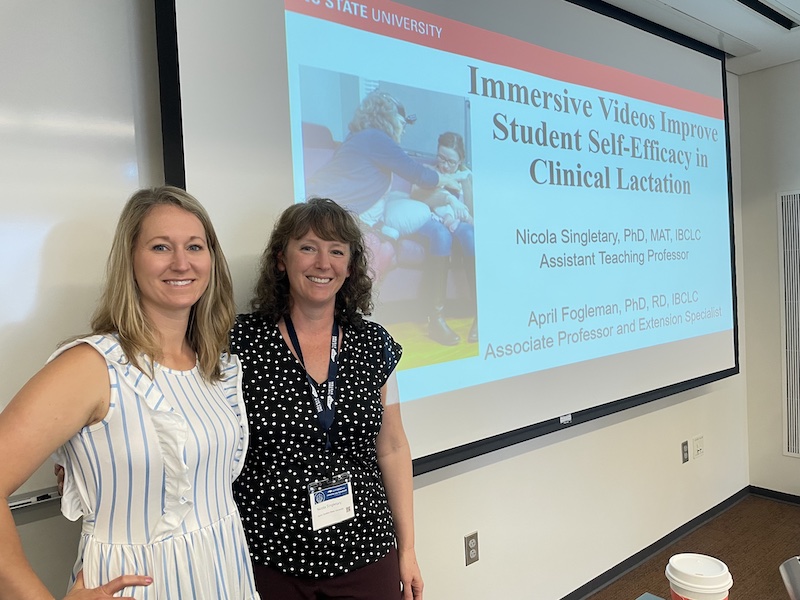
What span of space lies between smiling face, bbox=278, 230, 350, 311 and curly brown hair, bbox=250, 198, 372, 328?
19mm

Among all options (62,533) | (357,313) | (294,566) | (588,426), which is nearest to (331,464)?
(294,566)

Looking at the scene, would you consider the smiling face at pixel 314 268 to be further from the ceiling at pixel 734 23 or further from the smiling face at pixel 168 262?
the ceiling at pixel 734 23

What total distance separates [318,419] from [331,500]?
19 centimetres

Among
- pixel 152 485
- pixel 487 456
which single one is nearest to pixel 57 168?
pixel 152 485

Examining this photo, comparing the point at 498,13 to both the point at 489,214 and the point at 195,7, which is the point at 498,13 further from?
the point at 195,7

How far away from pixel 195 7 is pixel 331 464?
1.19m

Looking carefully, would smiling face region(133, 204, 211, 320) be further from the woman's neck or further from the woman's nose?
the woman's neck

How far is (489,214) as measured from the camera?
2326mm

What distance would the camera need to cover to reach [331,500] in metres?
1.45

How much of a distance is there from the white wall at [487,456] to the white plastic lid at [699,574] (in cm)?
105

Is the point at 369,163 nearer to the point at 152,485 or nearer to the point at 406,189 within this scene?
the point at 406,189

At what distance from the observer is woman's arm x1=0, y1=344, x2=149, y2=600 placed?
1.02m

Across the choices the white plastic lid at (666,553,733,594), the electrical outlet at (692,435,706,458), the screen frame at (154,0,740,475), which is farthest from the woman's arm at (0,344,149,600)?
the electrical outlet at (692,435,706,458)

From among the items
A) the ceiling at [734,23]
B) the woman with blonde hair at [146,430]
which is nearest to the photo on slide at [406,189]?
the woman with blonde hair at [146,430]
